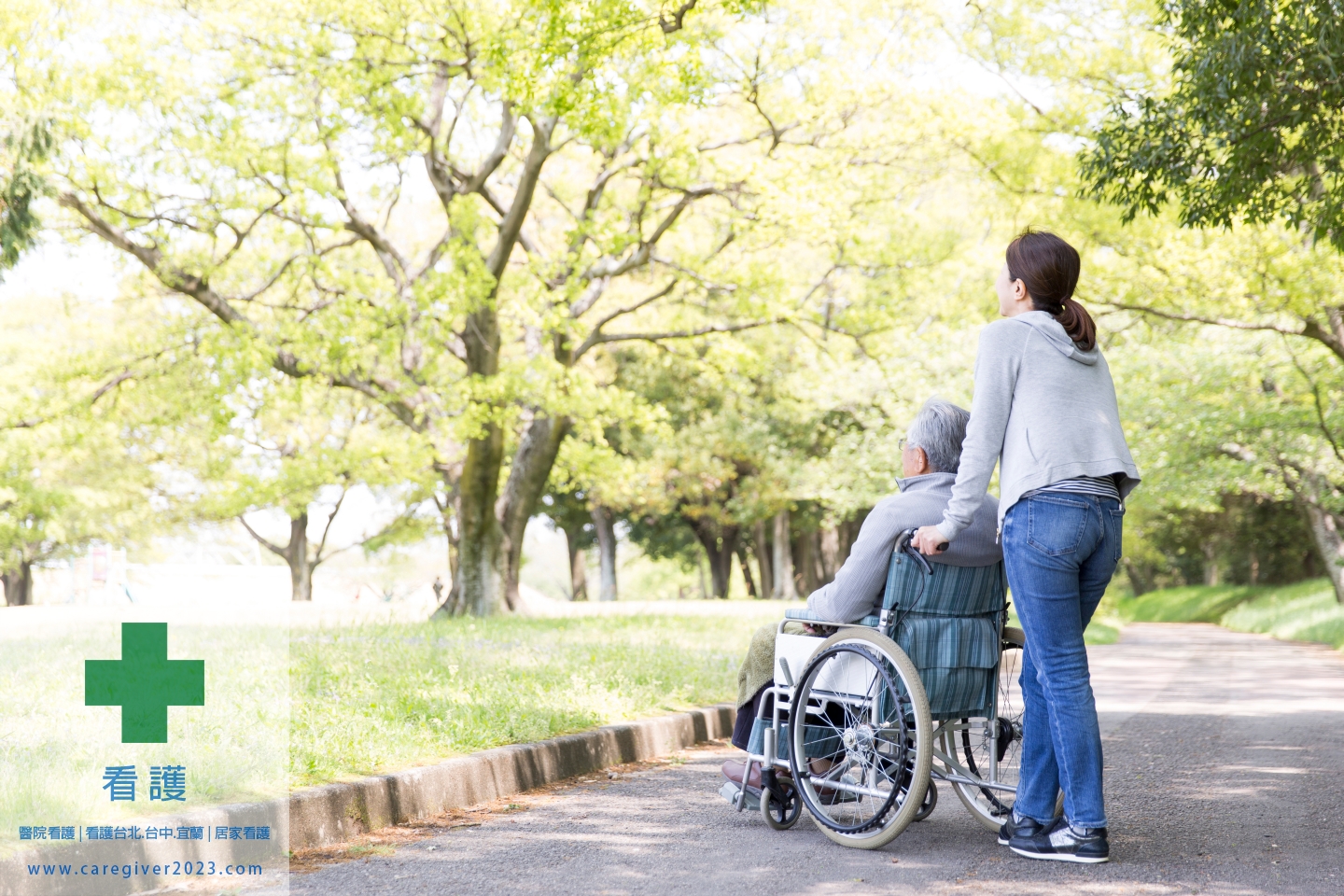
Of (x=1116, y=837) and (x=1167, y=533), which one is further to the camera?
(x=1167, y=533)

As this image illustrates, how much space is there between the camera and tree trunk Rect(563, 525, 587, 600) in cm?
3956

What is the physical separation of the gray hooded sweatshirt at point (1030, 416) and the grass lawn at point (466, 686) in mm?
2684

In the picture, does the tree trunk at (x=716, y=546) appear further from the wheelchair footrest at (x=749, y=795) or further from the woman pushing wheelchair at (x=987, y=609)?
the woman pushing wheelchair at (x=987, y=609)

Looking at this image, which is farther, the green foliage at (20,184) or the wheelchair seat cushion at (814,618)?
the green foliage at (20,184)

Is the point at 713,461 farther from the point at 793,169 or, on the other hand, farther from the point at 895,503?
the point at 895,503

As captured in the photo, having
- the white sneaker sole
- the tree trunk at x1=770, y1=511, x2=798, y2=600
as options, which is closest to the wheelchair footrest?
the white sneaker sole

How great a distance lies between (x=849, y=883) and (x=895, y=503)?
131 centimetres

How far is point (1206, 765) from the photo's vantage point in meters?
6.24

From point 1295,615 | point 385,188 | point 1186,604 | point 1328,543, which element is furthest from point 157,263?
point 1186,604

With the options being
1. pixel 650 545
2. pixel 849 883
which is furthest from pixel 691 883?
pixel 650 545

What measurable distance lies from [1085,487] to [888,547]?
712mm

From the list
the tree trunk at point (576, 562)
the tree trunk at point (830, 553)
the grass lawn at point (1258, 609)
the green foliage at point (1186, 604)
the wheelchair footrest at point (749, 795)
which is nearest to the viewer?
the wheelchair footrest at point (749, 795)

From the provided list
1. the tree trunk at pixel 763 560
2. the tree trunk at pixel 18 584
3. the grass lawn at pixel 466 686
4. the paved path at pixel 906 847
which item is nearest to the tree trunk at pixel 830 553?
the tree trunk at pixel 763 560

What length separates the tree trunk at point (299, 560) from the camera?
3522 cm
